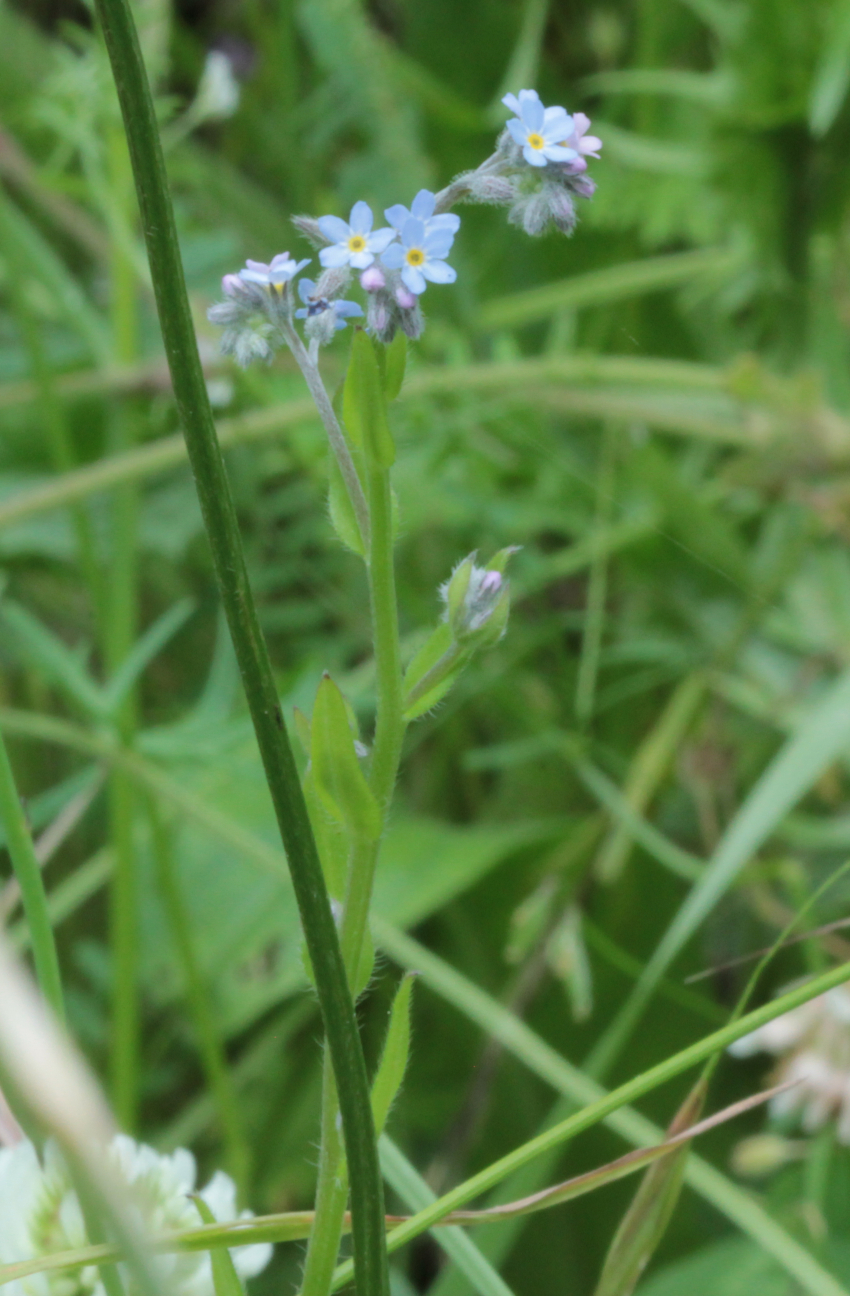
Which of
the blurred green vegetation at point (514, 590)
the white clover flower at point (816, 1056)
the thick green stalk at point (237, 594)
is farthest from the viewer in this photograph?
the blurred green vegetation at point (514, 590)

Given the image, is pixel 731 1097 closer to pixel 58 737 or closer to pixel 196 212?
pixel 58 737

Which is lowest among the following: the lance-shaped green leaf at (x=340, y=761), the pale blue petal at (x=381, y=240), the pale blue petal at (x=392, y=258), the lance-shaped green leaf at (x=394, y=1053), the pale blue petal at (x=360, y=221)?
the lance-shaped green leaf at (x=394, y=1053)

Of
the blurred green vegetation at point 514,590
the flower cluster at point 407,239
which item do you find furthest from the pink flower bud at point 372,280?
the blurred green vegetation at point 514,590

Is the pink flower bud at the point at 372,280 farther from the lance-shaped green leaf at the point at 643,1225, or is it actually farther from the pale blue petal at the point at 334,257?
the lance-shaped green leaf at the point at 643,1225

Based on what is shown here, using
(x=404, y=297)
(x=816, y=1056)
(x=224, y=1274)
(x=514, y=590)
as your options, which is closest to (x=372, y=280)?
(x=404, y=297)

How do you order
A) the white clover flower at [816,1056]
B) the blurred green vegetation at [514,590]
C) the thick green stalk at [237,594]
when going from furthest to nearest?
the blurred green vegetation at [514,590], the white clover flower at [816,1056], the thick green stalk at [237,594]

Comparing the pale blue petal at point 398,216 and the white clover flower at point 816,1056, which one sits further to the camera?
the white clover flower at point 816,1056

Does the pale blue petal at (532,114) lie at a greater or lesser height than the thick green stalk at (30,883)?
greater

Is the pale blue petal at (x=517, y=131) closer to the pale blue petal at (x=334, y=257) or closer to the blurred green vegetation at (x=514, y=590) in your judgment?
the pale blue petal at (x=334, y=257)
